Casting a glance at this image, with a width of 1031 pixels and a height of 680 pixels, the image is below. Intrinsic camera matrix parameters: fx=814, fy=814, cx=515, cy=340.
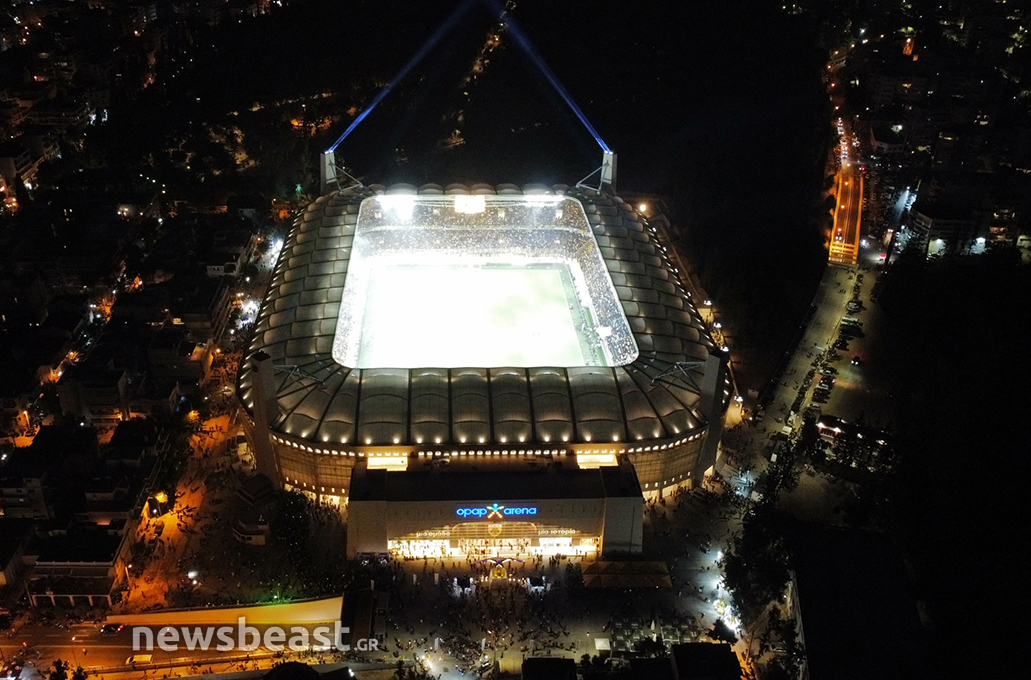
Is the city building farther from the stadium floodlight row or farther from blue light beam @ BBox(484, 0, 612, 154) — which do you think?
blue light beam @ BBox(484, 0, 612, 154)

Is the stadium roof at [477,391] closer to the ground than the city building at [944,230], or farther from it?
closer to the ground

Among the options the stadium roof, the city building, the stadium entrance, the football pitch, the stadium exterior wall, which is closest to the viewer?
the stadium entrance

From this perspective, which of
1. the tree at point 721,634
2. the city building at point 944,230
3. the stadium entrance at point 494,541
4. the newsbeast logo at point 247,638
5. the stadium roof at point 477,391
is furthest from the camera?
the city building at point 944,230

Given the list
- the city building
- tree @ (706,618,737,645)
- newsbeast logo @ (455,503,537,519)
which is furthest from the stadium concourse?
the city building

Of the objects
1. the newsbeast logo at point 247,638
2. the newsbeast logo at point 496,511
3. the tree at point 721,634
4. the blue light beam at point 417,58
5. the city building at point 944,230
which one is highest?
the blue light beam at point 417,58

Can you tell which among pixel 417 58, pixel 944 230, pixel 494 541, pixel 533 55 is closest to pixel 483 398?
pixel 494 541

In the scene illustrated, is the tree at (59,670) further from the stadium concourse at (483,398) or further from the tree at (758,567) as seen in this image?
the tree at (758,567)

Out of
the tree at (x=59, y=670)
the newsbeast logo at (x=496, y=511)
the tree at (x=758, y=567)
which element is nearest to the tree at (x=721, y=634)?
the tree at (x=758, y=567)
